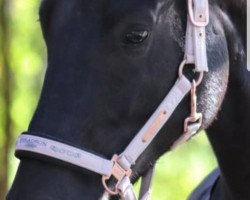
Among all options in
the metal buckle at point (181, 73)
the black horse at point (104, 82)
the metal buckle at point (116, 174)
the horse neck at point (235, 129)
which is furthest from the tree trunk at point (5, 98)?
the metal buckle at point (116, 174)

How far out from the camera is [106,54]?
235 centimetres

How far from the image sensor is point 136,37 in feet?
7.77

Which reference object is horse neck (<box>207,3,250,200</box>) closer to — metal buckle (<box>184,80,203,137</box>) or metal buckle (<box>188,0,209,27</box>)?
metal buckle (<box>188,0,209,27</box>)

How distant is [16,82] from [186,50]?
14.4ft

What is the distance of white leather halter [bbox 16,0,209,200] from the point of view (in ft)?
7.32

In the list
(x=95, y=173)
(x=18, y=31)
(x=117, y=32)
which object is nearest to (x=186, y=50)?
(x=117, y=32)

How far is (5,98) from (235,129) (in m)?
4.14

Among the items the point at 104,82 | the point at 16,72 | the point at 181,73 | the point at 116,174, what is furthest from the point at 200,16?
Result: the point at 16,72

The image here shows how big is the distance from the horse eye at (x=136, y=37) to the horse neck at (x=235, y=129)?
0.54 meters

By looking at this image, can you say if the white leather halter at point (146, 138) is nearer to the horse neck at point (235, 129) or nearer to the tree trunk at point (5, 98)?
the horse neck at point (235, 129)

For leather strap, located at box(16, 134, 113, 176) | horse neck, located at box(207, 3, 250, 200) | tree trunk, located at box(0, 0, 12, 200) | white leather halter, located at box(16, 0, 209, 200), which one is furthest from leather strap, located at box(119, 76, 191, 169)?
tree trunk, located at box(0, 0, 12, 200)

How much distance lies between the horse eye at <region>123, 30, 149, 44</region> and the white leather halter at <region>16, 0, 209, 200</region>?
20 centimetres

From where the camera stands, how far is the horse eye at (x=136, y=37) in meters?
2.36

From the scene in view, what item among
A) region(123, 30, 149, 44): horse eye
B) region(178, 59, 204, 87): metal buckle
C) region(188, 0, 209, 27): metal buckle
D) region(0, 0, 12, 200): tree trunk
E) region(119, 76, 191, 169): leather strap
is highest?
region(188, 0, 209, 27): metal buckle
